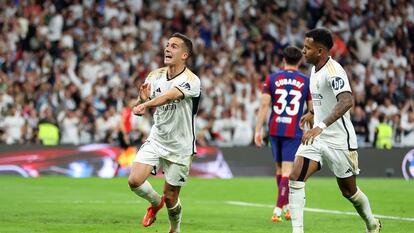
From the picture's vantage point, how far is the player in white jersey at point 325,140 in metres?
11.3

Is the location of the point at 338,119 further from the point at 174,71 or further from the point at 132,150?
the point at 132,150

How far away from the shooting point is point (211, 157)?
26.8 meters

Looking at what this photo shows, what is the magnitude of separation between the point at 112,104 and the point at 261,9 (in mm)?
8275

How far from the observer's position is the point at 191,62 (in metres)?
31.1

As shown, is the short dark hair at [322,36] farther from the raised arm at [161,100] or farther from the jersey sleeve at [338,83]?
the raised arm at [161,100]

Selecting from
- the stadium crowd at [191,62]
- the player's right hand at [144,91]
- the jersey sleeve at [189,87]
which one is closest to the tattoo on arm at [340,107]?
the jersey sleeve at [189,87]

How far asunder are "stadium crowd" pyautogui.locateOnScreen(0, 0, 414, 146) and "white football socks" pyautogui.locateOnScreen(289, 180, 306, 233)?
15.2 meters

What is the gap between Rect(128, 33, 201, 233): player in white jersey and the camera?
1154 cm

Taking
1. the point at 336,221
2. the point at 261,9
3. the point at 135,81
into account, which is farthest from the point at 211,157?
the point at 336,221

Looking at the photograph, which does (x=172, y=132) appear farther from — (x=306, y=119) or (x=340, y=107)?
(x=340, y=107)

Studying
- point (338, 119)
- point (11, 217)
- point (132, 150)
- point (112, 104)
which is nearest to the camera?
point (338, 119)

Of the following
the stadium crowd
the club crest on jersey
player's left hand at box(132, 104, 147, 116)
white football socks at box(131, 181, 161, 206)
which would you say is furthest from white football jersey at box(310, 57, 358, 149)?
the stadium crowd

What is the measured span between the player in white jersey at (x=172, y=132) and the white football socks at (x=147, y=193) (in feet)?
0.17

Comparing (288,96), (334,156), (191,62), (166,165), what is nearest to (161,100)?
(166,165)
